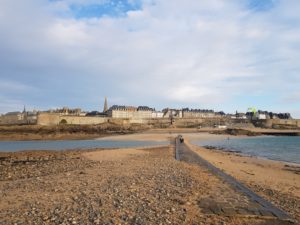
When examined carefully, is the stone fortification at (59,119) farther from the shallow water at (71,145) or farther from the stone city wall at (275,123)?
the stone city wall at (275,123)

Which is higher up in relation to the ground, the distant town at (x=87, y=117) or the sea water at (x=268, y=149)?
the distant town at (x=87, y=117)

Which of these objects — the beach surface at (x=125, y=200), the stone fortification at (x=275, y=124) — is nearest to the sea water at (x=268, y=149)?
the beach surface at (x=125, y=200)

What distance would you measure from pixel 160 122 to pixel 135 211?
481 feet

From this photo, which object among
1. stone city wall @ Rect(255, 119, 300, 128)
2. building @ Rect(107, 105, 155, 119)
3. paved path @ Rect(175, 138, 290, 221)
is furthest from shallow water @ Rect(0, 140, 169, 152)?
building @ Rect(107, 105, 155, 119)

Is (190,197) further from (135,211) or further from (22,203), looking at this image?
(22,203)

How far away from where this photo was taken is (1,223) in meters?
7.36

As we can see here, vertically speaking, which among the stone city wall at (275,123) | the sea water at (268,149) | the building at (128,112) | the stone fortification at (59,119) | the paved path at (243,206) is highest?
the building at (128,112)

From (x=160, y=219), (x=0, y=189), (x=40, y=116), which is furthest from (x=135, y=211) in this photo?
(x=40, y=116)

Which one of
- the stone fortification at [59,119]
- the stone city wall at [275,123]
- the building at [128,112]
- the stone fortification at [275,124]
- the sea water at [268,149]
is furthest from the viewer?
the building at [128,112]

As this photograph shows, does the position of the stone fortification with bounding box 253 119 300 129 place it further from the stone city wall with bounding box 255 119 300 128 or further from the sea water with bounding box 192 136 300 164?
the sea water with bounding box 192 136 300 164

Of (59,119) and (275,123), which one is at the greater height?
(59,119)

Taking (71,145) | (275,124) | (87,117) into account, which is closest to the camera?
(71,145)

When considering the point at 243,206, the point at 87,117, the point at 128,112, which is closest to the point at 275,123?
the point at 128,112

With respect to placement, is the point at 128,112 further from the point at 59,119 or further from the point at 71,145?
the point at 71,145
